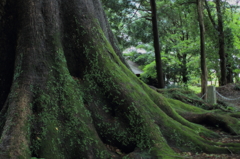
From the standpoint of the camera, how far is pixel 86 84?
4.87 m

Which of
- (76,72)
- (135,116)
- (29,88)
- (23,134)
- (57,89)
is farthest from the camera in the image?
(76,72)

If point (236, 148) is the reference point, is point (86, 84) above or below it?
above

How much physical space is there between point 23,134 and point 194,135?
3719mm

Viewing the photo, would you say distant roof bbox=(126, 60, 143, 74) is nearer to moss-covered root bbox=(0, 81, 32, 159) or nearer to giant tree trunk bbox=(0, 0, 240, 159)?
giant tree trunk bbox=(0, 0, 240, 159)

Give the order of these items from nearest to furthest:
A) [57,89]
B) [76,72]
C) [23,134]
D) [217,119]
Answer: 1. [23,134]
2. [57,89]
3. [76,72]
4. [217,119]

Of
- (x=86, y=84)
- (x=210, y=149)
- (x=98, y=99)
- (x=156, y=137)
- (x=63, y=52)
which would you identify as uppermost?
(x=63, y=52)

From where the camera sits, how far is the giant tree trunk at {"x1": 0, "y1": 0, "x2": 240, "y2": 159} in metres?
3.79

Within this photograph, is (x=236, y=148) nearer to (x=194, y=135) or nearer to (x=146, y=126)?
(x=194, y=135)

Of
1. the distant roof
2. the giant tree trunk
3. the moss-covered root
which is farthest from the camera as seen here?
the distant roof

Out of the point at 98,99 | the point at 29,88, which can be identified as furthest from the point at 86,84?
the point at 29,88

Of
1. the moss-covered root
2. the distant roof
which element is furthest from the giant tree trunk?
the distant roof

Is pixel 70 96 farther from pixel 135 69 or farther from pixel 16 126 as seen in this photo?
pixel 135 69

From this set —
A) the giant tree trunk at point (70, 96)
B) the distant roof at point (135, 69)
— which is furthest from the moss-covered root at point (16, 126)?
the distant roof at point (135, 69)

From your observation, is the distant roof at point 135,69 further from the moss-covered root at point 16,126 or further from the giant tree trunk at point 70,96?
the moss-covered root at point 16,126
